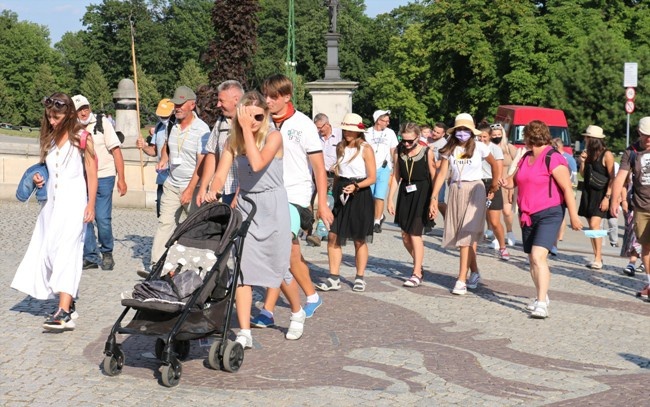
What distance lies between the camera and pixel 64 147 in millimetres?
8797

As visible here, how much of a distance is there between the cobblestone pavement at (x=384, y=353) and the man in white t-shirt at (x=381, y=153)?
4.37 m

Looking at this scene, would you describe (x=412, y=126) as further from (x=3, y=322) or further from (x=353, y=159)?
(x=3, y=322)

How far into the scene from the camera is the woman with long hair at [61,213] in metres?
8.60

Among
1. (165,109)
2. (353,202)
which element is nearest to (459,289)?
(353,202)

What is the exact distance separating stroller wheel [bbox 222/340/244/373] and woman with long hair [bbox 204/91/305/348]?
0.51 metres

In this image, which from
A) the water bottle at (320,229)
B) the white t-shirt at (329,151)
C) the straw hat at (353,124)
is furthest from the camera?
the white t-shirt at (329,151)

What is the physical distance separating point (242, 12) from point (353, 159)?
57545 millimetres

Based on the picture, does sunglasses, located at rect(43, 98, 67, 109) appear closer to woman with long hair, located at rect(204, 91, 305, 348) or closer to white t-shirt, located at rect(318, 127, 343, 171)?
woman with long hair, located at rect(204, 91, 305, 348)

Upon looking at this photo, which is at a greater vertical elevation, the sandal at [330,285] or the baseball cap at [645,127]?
the baseball cap at [645,127]

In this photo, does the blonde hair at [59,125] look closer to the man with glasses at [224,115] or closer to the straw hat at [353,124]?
the man with glasses at [224,115]

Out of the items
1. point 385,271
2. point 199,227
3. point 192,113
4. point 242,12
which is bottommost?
point 385,271

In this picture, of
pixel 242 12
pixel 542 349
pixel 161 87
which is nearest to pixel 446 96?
pixel 242 12

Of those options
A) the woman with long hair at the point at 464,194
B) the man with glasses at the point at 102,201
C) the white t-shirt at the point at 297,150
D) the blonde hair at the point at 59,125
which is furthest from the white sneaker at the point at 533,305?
the man with glasses at the point at 102,201

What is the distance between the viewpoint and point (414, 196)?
11867mm
